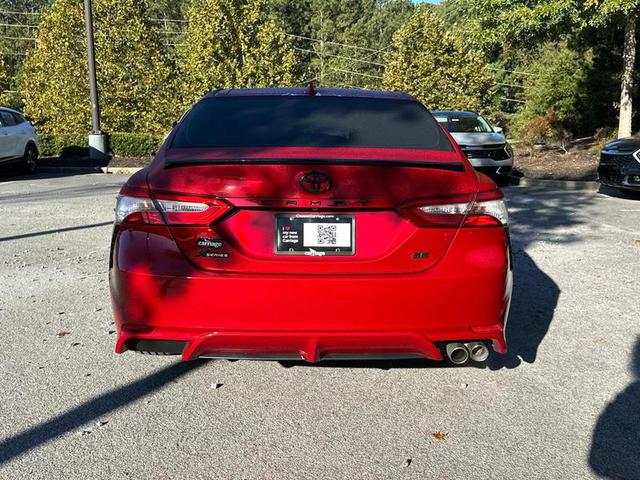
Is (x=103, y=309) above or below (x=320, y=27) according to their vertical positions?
below

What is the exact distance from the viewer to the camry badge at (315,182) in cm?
294

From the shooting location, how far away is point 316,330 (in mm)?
2965

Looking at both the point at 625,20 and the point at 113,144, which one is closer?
the point at 625,20

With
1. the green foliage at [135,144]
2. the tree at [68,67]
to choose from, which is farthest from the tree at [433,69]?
the tree at [68,67]

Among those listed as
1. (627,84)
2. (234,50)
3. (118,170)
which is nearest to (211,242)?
(118,170)

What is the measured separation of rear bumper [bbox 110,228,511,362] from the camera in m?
2.93

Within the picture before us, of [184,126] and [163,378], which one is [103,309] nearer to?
[163,378]

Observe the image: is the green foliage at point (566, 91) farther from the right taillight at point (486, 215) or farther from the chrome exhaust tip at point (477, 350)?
the chrome exhaust tip at point (477, 350)

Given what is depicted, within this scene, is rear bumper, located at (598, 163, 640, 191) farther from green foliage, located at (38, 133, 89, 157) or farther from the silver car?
green foliage, located at (38, 133, 89, 157)

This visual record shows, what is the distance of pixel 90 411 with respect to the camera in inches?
128

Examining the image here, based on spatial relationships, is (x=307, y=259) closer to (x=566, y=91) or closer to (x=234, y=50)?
(x=234, y=50)

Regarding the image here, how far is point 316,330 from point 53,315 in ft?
9.12

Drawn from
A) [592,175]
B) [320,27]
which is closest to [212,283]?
[592,175]

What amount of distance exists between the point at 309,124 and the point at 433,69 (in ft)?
94.2
